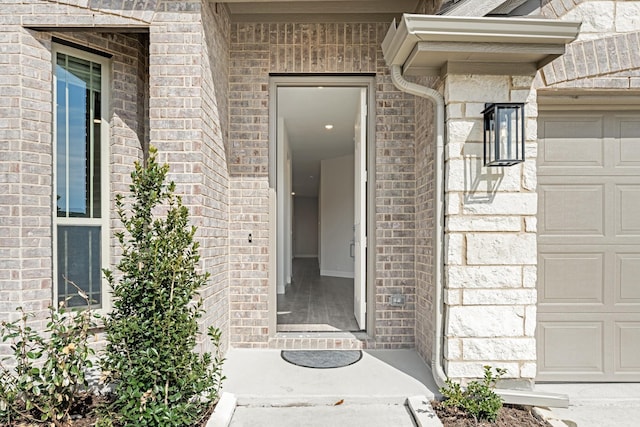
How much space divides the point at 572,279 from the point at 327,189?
713 centimetres

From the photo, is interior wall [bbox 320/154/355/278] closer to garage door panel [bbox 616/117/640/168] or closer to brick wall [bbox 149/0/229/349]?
garage door panel [bbox 616/117/640/168]

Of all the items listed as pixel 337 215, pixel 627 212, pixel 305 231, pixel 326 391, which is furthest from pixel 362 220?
pixel 305 231

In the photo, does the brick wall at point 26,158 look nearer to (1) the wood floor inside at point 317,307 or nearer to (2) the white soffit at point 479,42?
(1) the wood floor inside at point 317,307

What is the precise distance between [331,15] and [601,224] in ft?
9.44

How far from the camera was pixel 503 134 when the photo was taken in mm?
2699

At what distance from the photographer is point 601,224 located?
Answer: 10.1ft

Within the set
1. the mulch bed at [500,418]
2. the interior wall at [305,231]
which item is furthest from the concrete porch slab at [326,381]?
the interior wall at [305,231]

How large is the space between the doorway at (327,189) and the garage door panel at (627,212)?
2046 mm

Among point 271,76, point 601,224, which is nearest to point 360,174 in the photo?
point 271,76

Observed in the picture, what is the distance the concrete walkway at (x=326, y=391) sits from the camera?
8.61ft

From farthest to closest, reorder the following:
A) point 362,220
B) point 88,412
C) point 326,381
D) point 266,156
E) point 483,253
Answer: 1. point 362,220
2. point 266,156
3. point 326,381
4. point 483,253
5. point 88,412

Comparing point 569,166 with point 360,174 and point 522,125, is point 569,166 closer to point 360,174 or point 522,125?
point 522,125

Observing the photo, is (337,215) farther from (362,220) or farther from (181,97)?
(181,97)

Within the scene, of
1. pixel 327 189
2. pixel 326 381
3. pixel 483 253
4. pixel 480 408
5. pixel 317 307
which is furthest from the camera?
pixel 327 189
